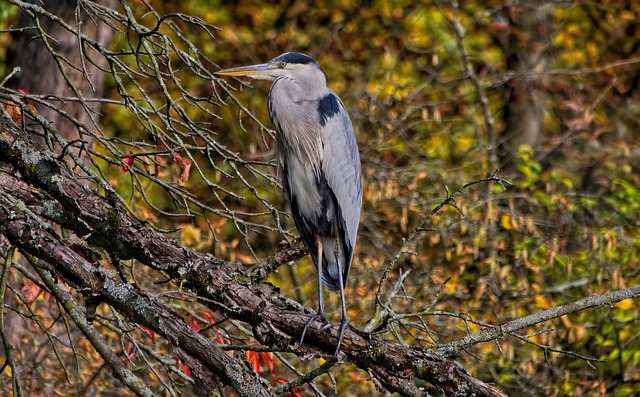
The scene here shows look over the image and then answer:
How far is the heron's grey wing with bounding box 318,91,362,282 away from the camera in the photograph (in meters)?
3.75

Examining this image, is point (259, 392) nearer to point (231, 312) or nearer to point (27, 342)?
point (231, 312)

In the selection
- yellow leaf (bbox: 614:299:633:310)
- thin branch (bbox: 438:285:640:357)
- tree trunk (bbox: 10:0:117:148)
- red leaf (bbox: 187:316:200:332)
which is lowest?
thin branch (bbox: 438:285:640:357)

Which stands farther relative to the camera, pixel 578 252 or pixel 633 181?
pixel 633 181

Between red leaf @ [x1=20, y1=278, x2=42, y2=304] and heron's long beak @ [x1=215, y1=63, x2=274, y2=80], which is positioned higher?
heron's long beak @ [x1=215, y1=63, x2=274, y2=80]

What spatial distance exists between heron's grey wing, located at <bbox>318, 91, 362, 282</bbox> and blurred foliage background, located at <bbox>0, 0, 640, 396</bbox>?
0.30 metres

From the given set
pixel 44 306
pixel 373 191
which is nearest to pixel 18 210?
pixel 44 306

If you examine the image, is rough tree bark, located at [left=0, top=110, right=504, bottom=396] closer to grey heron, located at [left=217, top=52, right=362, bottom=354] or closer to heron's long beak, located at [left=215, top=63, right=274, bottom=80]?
grey heron, located at [left=217, top=52, right=362, bottom=354]

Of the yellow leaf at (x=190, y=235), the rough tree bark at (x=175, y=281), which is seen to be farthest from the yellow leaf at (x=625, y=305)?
the rough tree bark at (x=175, y=281)

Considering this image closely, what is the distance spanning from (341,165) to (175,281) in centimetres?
147

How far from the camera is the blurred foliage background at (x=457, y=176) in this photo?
469 cm

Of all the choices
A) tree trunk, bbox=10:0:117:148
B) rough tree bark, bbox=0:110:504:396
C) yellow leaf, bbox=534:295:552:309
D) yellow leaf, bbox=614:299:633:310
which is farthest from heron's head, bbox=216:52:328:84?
yellow leaf, bbox=614:299:633:310

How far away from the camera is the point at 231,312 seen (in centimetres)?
247

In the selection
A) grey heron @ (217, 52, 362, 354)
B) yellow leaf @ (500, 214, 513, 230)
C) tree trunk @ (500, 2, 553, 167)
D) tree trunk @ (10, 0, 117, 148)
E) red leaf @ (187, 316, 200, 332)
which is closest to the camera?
red leaf @ (187, 316, 200, 332)

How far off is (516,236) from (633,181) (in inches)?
71.4
